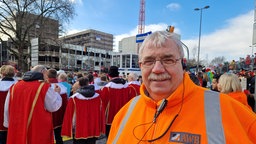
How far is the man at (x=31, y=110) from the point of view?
3.73 m

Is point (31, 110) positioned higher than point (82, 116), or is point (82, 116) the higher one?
point (31, 110)

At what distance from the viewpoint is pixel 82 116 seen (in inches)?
194

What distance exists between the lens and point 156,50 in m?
1.68

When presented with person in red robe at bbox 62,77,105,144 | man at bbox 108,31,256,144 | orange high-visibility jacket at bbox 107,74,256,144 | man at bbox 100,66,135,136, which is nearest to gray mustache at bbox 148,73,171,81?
man at bbox 108,31,256,144

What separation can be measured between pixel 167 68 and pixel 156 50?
0.52 feet

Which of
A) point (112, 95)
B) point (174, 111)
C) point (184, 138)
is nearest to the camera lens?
point (184, 138)

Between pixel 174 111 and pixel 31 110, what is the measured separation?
2908 millimetres

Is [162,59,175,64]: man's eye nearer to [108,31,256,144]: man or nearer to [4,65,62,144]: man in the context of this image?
[108,31,256,144]: man

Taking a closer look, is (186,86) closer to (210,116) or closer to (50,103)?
(210,116)

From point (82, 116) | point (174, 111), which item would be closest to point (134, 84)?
point (82, 116)

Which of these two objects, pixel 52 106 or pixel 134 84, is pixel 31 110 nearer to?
pixel 52 106

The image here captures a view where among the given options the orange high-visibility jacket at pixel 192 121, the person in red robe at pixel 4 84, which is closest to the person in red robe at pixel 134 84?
the person in red robe at pixel 4 84

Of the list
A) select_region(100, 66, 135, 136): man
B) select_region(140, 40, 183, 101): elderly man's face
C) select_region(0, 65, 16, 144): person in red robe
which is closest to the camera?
select_region(140, 40, 183, 101): elderly man's face

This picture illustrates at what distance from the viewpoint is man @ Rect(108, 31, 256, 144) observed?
1.40 m
